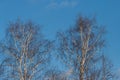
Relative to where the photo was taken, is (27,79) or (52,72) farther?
(52,72)

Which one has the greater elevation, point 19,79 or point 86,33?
point 86,33

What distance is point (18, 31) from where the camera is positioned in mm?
38875

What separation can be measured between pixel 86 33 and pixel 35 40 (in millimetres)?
3699

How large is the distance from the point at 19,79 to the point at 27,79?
0.57 metres

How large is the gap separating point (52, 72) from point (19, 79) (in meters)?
3.66

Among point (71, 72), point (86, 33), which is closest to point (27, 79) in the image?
point (71, 72)

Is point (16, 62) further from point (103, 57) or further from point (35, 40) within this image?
point (103, 57)

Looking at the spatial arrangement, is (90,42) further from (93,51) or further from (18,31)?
(18,31)

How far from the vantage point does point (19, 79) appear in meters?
36.7

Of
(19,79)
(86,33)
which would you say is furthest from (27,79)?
(86,33)

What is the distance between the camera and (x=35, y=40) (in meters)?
38.8

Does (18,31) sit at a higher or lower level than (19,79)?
higher

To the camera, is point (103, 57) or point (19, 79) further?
point (103, 57)

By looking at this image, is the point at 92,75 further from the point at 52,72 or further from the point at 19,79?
the point at 19,79
